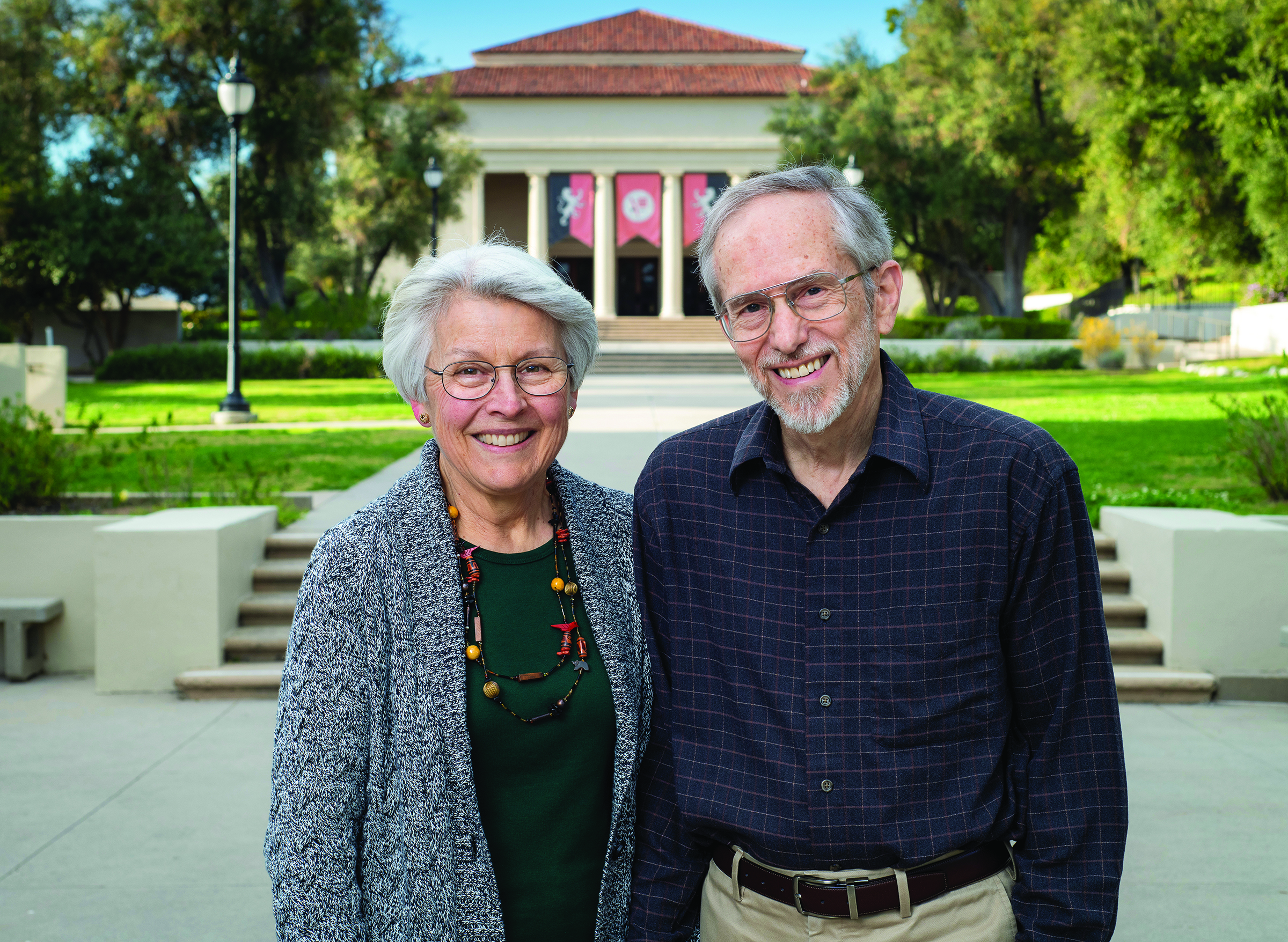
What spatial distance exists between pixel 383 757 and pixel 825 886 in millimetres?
861

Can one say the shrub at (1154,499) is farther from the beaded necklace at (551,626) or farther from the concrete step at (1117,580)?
the beaded necklace at (551,626)

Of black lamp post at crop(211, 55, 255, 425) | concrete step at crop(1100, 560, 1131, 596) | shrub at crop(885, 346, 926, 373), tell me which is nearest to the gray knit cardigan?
concrete step at crop(1100, 560, 1131, 596)

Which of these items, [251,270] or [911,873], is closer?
[911,873]

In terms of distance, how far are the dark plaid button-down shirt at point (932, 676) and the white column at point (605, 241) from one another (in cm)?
4639

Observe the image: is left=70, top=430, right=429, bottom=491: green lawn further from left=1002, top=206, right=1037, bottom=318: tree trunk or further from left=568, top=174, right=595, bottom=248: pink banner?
left=568, top=174, right=595, bottom=248: pink banner

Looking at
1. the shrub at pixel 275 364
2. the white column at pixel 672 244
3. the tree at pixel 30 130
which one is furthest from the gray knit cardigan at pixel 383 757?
the white column at pixel 672 244

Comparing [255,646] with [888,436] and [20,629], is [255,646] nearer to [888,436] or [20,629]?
[20,629]

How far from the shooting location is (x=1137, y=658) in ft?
23.2

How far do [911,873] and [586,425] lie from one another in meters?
12.8

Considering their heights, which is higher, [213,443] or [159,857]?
[213,443]

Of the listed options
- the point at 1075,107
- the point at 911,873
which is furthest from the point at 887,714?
the point at 1075,107

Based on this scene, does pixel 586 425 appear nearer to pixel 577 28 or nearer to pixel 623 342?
pixel 623 342

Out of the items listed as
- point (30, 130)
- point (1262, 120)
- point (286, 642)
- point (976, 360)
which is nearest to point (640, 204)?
point (976, 360)

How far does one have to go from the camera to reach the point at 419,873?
215cm
